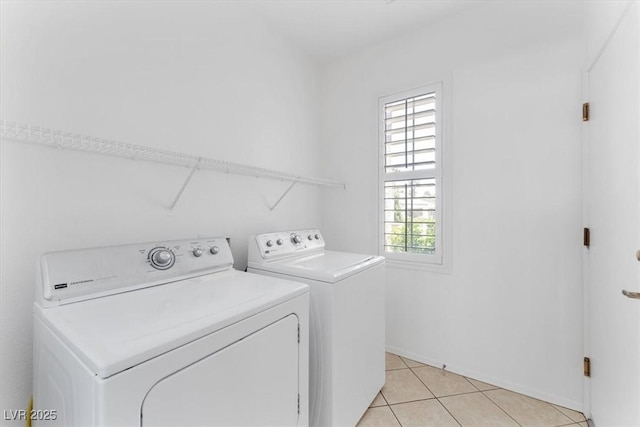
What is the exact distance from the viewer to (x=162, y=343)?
703mm

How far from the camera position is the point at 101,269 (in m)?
1.04

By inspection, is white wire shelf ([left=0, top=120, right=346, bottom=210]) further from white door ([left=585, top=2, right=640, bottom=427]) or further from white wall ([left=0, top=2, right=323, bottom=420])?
white door ([left=585, top=2, right=640, bottom=427])

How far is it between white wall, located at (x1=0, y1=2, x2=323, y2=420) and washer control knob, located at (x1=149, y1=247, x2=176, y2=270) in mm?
221

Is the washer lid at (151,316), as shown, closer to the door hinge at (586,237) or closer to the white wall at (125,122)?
the white wall at (125,122)

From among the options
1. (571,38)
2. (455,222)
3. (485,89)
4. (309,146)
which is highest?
(571,38)

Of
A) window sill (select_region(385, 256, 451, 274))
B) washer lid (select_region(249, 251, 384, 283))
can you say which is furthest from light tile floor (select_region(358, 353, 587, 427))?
washer lid (select_region(249, 251, 384, 283))

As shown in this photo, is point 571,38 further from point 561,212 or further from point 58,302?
point 58,302

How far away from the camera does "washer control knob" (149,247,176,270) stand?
1.19 m

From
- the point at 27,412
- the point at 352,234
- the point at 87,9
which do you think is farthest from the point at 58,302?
the point at 352,234

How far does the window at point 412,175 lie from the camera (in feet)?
6.97

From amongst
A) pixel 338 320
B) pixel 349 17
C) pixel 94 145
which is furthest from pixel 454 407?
pixel 349 17

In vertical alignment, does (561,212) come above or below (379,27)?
below

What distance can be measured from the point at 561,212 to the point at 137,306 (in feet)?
7.30

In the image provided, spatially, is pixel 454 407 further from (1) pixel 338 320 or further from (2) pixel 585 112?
(2) pixel 585 112
